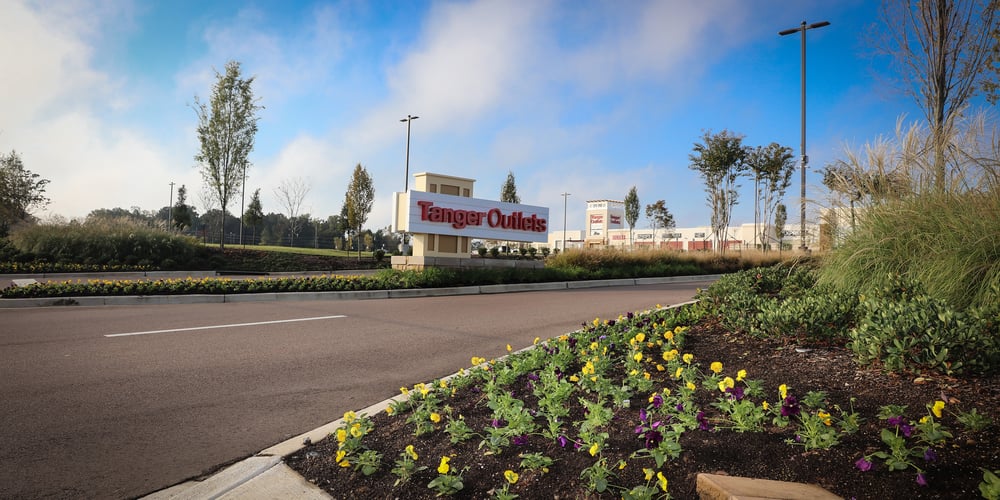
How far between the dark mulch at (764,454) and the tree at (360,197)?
30.1 metres

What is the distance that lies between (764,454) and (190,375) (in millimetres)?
5244

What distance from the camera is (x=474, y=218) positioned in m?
17.8

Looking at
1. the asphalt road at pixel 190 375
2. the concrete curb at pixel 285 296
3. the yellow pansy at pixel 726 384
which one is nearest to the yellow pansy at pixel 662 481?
the yellow pansy at pixel 726 384

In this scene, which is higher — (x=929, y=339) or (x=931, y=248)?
(x=931, y=248)

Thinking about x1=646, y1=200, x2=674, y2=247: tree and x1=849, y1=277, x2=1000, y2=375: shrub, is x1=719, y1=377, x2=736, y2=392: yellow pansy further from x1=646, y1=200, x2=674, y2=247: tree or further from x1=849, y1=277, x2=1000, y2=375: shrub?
x1=646, y1=200, x2=674, y2=247: tree

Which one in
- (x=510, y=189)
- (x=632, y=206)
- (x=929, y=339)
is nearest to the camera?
(x=929, y=339)

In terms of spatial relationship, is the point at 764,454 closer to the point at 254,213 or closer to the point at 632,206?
the point at 254,213

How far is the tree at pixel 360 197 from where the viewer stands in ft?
106

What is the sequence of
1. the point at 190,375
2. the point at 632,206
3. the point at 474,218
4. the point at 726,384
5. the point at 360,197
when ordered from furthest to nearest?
the point at 632,206
the point at 360,197
the point at 474,218
the point at 190,375
the point at 726,384

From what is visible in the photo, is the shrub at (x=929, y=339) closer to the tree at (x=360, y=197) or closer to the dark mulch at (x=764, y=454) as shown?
the dark mulch at (x=764, y=454)

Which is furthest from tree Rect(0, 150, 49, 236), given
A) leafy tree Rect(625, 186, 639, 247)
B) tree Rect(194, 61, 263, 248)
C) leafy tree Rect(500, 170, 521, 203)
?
leafy tree Rect(625, 186, 639, 247)

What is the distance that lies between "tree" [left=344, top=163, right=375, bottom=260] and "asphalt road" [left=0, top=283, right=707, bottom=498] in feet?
74.0

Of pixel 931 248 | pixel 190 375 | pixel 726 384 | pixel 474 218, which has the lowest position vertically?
pixel 190 375

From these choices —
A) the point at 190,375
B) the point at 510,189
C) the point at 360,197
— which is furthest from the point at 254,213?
the point at 190,375
